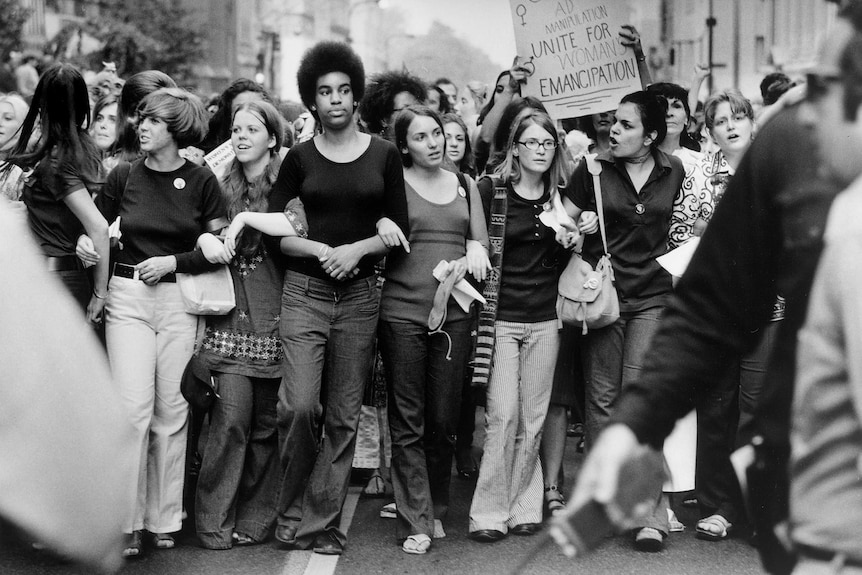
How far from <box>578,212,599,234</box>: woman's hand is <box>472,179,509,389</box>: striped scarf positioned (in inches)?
15.3

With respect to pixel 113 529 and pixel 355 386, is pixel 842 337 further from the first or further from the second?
pixel 355 386

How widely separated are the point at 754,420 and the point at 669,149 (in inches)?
221

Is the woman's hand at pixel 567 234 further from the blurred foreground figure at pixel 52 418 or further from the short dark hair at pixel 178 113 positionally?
the blurred foreground figure at pixel 52 418

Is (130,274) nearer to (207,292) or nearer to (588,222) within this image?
(207,292)

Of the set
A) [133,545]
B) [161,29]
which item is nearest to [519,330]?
[133,545]

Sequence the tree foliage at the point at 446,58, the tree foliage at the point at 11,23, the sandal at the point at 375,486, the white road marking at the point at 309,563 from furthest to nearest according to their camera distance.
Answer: the tree foliage at the point at 11,23
the tree foliage at the point at 446,58
the sandal at the point at 375,486
the white road marking at the point at 309,563

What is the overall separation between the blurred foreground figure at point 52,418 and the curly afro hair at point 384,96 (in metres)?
6.28

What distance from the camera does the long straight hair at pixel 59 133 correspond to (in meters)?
5.59

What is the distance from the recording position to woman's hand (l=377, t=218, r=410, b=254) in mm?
5496

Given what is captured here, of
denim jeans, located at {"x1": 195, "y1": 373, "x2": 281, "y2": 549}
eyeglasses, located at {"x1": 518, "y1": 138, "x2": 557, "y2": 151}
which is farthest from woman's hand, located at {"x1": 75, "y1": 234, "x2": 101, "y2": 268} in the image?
eyeglasses, located at {"x1": 518, "y1": 138, "x2": 557, "y2": 151}

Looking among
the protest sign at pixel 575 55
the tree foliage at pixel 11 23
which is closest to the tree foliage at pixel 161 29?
the tree foliage at pixel 11 23

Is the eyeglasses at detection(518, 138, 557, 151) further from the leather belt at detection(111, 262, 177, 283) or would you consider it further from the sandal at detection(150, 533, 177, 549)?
the sandal at detection(150, 533, 177, 549)

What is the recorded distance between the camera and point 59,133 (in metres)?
5.61

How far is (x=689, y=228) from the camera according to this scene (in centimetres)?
597
